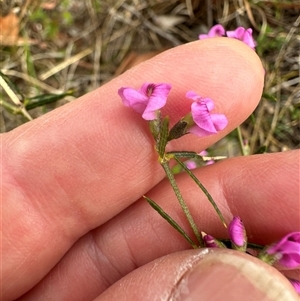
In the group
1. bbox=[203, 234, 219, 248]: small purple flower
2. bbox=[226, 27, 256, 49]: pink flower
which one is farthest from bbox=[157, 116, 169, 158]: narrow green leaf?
bbox=[226, 27, 256, 49]: pink flower

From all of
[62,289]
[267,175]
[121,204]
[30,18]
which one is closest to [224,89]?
[267,175]

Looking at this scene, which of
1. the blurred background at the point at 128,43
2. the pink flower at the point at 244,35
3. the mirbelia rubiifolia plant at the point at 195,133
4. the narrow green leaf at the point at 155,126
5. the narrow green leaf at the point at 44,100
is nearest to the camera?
the mirbelia rubiifolia plant at the point at 195,133

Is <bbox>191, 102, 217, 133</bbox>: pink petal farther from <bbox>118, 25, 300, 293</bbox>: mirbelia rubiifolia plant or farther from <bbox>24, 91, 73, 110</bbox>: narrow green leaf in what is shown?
<bbox>24, 91, 73, 110</bbox>: narrow green leaf

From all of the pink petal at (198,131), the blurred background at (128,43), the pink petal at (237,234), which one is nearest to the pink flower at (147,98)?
the pink petal at (198,131)

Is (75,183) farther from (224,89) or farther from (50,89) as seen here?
(50,89)

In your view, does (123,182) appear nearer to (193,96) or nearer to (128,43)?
(193,96)

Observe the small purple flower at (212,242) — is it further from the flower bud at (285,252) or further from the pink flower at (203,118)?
the pink flower at (203,118)
